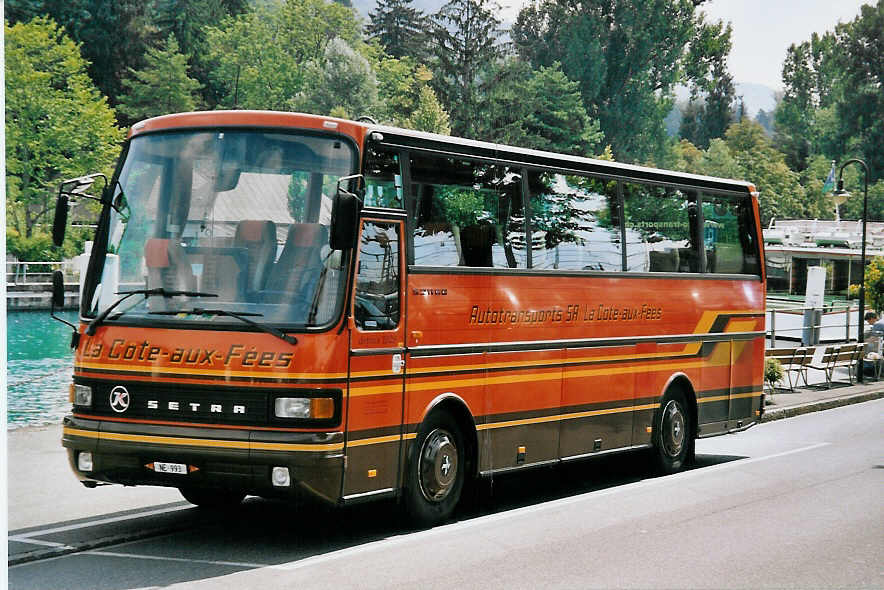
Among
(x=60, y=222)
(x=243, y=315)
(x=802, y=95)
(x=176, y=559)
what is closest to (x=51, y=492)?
(x=60, y=222)

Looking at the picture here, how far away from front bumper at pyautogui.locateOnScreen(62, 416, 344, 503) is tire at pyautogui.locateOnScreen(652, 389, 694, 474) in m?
6.62

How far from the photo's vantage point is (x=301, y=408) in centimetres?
959

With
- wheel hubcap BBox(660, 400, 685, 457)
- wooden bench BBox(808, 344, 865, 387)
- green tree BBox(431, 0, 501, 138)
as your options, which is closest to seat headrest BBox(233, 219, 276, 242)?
wheel hubcap BBox(660, 400, 685, 457)

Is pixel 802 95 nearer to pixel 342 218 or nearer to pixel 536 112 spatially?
pixel 536 112

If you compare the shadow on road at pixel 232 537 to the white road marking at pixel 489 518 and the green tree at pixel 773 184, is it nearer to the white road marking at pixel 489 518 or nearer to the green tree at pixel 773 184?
the white road marking at pixel 489 518

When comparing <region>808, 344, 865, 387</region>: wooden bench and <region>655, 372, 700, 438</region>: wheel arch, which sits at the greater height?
<region>655, 372, 700, 438</region>: wheel arch

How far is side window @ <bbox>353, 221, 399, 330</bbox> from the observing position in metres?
10.2

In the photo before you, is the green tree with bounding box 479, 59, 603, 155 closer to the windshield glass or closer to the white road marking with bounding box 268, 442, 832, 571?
the white road marking with bounding box 268, 442, 832, 571

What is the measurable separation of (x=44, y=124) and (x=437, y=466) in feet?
222

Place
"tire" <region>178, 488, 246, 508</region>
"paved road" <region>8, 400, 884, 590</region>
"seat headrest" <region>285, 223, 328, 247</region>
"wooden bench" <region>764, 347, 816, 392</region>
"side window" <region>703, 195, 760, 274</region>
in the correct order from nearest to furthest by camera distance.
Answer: "paved road" <region>8, 400, 884, 590</region>
"seat headrest" <region>285, 223, 328, 247</region>
"tire" <region>178, 488, 246, 508</region>
"side window" <region>703, 195, 760, 274</region>
"wooden bench" <region>764, 347, 816, 392</region>

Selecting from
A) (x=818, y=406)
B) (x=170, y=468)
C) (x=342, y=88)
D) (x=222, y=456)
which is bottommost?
(x=818, y=406)

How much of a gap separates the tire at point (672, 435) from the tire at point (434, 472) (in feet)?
14.6

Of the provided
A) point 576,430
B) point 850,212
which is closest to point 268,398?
point 576,430

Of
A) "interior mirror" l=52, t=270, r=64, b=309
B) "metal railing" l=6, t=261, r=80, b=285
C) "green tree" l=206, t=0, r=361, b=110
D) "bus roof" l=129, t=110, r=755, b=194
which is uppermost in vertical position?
"green tree" l=206, t=0, r=361, b=110
